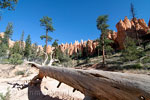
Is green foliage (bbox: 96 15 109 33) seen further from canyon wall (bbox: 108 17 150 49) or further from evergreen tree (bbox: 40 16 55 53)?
canyon wall (bbox: 108 17 150 49)

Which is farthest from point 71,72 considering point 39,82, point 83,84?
point 39,82

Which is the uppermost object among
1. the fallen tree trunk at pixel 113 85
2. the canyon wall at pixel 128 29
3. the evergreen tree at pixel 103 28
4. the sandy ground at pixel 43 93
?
the canyon wall at pixel 128 29

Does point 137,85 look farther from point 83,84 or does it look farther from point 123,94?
point 83,84

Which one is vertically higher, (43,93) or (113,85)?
(113,85)

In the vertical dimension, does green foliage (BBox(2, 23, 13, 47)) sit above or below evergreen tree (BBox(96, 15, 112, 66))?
above

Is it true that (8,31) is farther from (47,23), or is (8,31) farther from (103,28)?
(103,28)

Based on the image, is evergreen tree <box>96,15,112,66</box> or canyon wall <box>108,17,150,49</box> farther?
canyon wall <box>108,17,150,49</box>

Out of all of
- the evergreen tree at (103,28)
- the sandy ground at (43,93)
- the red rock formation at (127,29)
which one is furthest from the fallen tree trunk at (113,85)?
the red rock formation at (127,29)

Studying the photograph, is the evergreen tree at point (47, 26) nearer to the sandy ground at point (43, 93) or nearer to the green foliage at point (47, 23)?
the green foliage at point (47, 23)

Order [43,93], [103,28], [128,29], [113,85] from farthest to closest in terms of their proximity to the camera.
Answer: [128,29]
[103,28]
[43,93]
[113,85]

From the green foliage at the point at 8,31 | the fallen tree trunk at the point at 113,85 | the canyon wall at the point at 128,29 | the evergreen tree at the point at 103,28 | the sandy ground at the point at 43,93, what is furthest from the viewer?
the green foliage at the point at 8,31

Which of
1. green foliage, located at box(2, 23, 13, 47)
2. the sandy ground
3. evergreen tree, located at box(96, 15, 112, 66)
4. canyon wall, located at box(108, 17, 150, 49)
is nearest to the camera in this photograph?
the sandy ground

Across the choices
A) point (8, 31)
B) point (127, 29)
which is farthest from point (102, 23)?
point (8, 31)

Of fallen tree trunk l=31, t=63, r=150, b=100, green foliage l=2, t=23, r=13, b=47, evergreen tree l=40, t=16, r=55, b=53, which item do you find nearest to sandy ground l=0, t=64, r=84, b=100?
fallen tree trunk l=31, t=63, r=150, b=100
